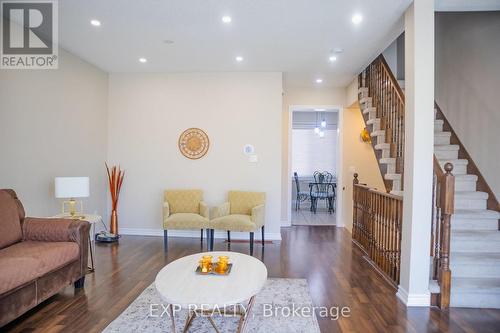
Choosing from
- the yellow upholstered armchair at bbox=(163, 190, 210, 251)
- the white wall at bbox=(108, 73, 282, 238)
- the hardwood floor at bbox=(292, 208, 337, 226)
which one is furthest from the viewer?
the hardwood floor at bbox=(292, 208, 337, 226)

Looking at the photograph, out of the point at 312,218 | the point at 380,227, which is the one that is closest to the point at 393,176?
the point at 380,227

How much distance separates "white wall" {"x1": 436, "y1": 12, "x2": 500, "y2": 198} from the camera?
12.1 feet

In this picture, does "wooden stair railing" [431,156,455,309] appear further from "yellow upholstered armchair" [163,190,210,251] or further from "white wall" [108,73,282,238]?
"yellow upholstered armchair" [163,190,210,251]

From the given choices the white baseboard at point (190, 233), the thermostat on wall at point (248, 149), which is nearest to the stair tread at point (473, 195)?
the white baseboard at point (190, 233)

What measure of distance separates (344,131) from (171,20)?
4.14m

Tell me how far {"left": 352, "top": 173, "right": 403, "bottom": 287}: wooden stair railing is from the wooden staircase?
1cm

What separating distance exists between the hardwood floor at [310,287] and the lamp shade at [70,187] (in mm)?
977

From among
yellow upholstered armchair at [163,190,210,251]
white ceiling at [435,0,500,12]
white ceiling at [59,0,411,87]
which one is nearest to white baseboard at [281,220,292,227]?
yellow upholstered armchair at [163,190,210,251]

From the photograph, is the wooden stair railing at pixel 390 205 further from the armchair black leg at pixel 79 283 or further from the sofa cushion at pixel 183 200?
the armchair black leg at pixel 79 283

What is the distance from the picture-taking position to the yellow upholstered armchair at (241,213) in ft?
14.5

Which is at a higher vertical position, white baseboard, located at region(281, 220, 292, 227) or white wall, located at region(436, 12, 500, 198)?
white wall, located at region(436, 12, 500, 198)

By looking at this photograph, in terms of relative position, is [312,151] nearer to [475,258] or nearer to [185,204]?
[185,204]

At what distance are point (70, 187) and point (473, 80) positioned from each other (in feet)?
18.0

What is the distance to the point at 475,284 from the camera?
2.88 m
